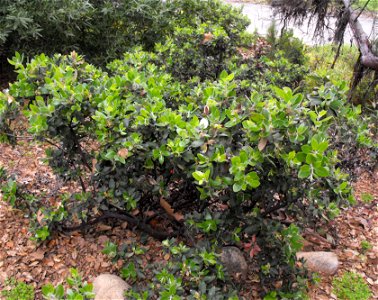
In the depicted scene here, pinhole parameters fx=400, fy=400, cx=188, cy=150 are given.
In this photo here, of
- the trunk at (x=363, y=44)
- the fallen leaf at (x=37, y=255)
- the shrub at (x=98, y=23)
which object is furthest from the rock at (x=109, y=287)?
the trunk at (x=363, y=44)

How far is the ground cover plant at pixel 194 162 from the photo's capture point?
1917 millimetres

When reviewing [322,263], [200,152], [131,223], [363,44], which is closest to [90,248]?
[131,223]

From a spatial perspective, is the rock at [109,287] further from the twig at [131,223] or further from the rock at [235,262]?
the rock at [235,262]

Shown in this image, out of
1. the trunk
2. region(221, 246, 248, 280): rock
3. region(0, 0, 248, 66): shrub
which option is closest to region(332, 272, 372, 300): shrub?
region(221, 246, 248, 280): rock

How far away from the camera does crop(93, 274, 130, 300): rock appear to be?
240 centimetres

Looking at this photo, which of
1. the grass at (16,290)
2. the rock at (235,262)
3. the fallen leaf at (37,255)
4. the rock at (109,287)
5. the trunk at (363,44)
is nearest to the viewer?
the rock at (109,287)

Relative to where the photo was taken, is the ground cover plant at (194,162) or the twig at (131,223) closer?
the ground cover plant at (194,162)

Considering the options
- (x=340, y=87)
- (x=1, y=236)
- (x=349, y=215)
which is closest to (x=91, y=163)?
(x=1, y=236)

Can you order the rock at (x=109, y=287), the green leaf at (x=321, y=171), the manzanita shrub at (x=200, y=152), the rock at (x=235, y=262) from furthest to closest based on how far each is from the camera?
the rock at (x=235, y=262), the rock at (x=109, y=287), the manzanita shrub at (x=200, y=152), the green leaf at (x=321, y=171)

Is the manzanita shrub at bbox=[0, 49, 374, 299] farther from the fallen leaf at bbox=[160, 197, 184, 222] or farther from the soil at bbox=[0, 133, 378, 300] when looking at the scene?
the soil at bbox=[0, 133, 378, 300]

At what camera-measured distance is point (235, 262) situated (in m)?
2.65

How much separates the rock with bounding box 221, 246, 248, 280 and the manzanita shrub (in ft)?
0.62

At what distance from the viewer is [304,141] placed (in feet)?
6.36

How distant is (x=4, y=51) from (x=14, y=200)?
262cm
